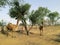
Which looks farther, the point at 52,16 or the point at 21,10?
the point at 52,16

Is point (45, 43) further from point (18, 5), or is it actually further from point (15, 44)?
point (18, 5)

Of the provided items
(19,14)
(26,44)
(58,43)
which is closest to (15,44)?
(26,44)

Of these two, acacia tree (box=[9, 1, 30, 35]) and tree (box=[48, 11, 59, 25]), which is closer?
acacia tree (box=[9, 1, 30, 35])

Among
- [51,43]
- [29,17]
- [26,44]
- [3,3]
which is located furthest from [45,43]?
[29,17]

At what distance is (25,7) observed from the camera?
36812mm

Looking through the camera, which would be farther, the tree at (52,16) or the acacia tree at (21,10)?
the tree at (52,16)

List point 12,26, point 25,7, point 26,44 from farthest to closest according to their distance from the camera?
point 25,7 < point 12,26 < point 26,44

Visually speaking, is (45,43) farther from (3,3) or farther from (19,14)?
(19,14)

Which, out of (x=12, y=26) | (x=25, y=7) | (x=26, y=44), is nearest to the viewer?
(x=26, y=44)

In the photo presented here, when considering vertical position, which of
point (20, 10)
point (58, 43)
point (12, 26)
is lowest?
point (58, 43)

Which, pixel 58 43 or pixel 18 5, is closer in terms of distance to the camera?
pixel 58 43

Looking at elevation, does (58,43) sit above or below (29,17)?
below

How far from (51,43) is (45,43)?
71cm

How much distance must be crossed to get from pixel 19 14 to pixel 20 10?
0.74 meters
